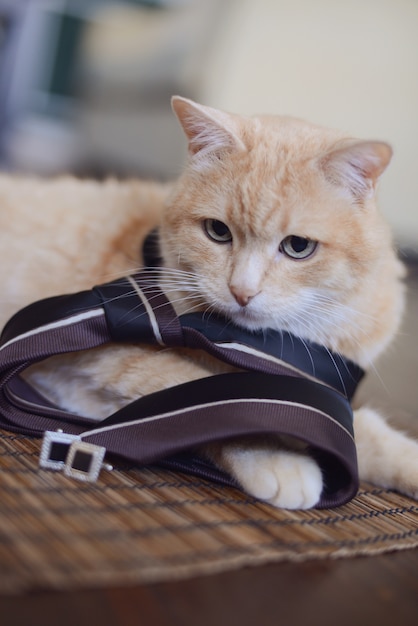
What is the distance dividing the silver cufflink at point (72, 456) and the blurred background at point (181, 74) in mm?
2981

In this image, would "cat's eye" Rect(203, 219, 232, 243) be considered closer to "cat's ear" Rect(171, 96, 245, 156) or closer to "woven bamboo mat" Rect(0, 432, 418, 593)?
"cat's ear" Rect(171, 96, 245, 156)

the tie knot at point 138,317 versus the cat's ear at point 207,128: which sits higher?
the cat's ear at point 207,128

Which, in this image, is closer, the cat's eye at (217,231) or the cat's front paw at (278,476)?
the cat's front paw at (278,476)

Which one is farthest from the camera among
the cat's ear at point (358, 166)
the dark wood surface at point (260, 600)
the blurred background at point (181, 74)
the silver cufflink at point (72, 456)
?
the blurred background at point (181, 74)

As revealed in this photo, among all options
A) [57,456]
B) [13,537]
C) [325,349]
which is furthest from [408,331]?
[13,537]

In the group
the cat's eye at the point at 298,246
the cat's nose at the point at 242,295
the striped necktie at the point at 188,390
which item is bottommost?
the striped necktie at the point at 188,390

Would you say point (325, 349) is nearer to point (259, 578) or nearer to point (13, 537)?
point (259, 578)

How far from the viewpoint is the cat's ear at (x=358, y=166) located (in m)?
1.20

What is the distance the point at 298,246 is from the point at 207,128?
0.31 meters

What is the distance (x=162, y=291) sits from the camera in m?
1.33

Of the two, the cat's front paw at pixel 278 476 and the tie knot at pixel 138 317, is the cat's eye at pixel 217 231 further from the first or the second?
the cat's front paw at pixel 278 476

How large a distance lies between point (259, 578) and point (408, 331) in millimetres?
2285

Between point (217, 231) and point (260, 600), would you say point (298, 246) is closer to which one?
point (217, 231)

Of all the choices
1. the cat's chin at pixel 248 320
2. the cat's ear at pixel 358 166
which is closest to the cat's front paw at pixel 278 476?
the cat's chin at pixel 248 320
